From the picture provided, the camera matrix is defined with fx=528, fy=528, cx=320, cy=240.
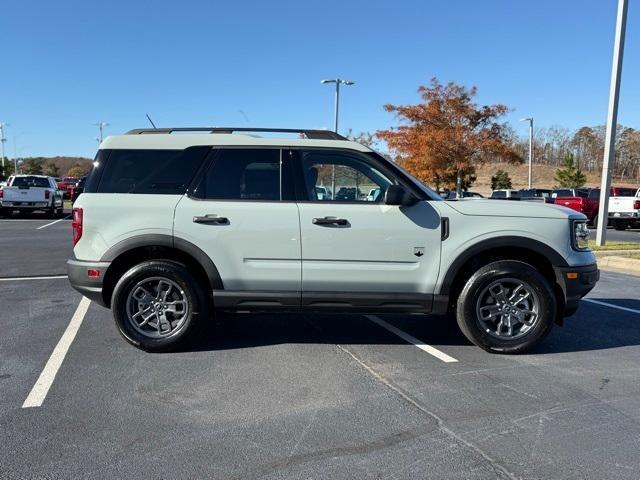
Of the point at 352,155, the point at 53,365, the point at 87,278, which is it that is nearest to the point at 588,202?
the point at 352,155

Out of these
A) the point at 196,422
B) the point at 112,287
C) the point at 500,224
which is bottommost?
the point at 196,422

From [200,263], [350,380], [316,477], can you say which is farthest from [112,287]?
[316,477]

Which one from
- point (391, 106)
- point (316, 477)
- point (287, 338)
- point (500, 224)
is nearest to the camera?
point (316, 477)

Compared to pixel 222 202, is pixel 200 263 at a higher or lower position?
lower

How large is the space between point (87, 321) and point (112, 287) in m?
1.27

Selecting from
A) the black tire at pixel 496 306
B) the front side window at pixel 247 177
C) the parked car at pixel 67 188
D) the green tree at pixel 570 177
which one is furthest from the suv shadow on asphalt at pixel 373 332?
the green tree at pixel 570 177

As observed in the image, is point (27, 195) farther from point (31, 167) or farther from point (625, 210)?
point (31, 167)

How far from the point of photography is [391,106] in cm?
2853

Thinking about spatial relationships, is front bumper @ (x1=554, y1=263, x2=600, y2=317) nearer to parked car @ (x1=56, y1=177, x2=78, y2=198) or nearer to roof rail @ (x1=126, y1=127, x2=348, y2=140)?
roof rail @ (x1=126, y1=127, x2=348, y2=140)

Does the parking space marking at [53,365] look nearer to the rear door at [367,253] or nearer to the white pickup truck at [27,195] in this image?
the rear door at [367,253]

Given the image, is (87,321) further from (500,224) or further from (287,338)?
(500,224)

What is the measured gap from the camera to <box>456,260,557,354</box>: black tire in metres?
4.79

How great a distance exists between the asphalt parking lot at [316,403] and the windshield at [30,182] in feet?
61.1

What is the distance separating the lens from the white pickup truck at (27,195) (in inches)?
845
